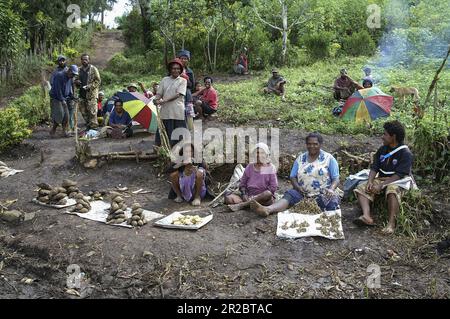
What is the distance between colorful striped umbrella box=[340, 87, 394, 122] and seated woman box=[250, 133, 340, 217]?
7.46ft

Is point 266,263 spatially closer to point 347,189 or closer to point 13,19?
point 347,189

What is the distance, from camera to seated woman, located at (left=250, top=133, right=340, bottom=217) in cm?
525

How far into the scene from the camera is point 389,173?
510cm

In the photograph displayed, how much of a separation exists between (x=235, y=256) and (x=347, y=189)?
188cm

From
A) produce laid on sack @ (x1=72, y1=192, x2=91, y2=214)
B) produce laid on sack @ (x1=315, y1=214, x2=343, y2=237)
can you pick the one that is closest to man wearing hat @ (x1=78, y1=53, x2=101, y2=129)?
produce laid on sack @ (x1=72, y1=192, x2=91, y2=214)

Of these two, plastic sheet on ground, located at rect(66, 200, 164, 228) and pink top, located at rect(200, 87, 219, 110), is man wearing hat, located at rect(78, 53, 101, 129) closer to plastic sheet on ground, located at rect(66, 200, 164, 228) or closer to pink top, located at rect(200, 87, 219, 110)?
pink top, located at rect(200, 87, 219, 110)

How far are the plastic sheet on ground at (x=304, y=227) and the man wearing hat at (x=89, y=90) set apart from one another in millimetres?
5567

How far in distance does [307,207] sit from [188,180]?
158 cm

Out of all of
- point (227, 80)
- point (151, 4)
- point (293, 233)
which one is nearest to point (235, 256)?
point (293, 233)

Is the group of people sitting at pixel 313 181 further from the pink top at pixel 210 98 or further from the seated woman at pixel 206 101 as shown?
the pink top at pixel 210 98

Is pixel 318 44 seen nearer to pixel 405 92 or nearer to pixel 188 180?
pixel 405 92

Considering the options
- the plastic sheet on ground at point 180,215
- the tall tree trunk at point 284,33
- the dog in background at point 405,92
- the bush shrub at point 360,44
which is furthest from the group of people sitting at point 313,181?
the bush shrub at point 360,44

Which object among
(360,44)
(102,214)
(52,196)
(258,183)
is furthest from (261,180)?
(360,44)

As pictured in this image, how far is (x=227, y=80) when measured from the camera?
15.3 metres
